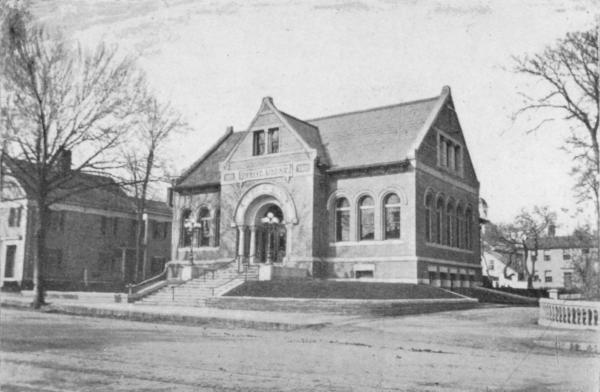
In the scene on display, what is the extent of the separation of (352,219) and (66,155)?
14.1 m

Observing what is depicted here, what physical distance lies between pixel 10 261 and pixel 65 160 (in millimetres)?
20434

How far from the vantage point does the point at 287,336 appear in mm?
15438

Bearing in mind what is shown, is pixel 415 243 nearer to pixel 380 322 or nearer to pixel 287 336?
pixel 380 322

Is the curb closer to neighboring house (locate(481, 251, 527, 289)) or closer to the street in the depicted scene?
the street

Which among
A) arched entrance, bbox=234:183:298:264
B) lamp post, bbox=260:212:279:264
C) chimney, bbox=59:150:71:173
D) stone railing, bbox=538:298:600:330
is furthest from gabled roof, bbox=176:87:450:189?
stone railing, bbox=538:298:600:330

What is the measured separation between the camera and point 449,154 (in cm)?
3328

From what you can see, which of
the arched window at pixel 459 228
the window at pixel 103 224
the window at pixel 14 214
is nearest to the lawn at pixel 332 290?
the arched window at pixel 459 228

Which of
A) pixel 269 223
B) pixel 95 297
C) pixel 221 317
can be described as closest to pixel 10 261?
pixel 95 297

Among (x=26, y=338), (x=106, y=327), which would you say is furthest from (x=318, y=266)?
(x=26, y=338)

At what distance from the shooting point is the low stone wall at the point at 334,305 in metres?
20.9

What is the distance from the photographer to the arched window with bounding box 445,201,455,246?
107ft

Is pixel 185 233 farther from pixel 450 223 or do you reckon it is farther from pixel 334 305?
pixel 334 305

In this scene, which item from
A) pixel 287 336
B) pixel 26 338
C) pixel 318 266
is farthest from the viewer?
pixel 318 266

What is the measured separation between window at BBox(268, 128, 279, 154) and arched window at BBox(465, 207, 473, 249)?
11.9m
